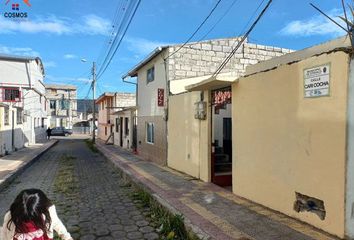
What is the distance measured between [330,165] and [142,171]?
322 inches

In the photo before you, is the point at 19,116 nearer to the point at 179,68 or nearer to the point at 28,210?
the point at 179,68

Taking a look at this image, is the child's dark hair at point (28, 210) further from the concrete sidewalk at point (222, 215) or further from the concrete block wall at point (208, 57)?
the concrete block wall at point (208, 57)

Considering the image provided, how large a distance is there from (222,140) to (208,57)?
3575 mm

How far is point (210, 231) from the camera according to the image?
5.21m

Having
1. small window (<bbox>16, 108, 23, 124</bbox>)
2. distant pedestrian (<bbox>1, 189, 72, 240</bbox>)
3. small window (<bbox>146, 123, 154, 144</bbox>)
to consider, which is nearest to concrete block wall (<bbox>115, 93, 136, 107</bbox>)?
small window (<bbox>16, 108, 23, 124</bbox>)

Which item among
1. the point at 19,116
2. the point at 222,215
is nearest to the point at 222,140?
the point at 222,215

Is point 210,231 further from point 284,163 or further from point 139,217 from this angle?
point 139,217

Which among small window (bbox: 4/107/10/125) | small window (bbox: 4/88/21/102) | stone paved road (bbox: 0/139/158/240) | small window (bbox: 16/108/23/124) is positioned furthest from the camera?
small window (bbox: 4/88/21/102)

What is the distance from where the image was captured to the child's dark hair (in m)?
2.96

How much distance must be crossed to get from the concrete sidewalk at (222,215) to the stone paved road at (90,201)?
2.40 feet

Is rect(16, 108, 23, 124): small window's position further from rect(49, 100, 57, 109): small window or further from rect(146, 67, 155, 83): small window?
rect(49, 100, 57, 109): small window

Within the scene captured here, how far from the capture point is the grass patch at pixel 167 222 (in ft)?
18.6

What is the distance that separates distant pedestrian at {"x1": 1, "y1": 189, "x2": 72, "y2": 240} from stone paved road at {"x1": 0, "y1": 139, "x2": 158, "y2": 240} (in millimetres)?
2867

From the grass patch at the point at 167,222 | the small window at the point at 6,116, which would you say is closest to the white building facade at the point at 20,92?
the small window at the point at 6,116
